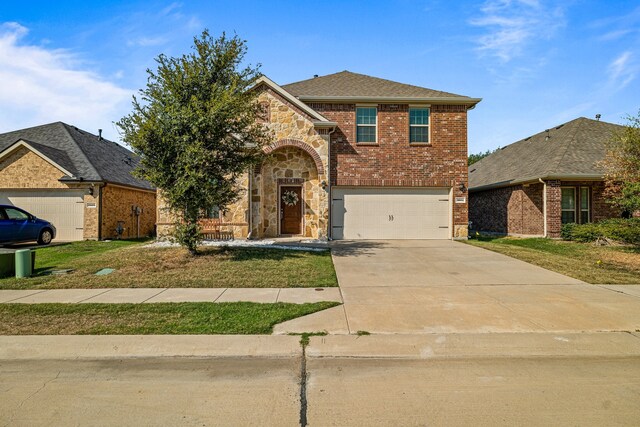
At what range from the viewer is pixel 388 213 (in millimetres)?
15664

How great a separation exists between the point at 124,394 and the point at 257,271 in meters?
5.39

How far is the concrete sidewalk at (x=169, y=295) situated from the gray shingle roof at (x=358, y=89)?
11.0 meters

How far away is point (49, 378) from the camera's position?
3.78 meters

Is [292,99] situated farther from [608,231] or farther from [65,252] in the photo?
[608,231]

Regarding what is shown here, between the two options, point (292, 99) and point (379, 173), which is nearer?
point (292, 99)

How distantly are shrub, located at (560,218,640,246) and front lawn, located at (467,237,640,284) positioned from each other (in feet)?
1.73

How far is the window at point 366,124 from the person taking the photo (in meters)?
15.7

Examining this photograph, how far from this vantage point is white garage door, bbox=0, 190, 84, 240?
53.2 feet

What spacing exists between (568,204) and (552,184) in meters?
1.80

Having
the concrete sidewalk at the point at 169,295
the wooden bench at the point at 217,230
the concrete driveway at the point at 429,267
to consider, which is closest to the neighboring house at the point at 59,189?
the wooden bench at the point at 217,230

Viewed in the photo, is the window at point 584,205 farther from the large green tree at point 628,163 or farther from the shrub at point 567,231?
the large green tree at point 628,163

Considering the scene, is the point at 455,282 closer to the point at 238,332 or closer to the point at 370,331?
the point at 370,331

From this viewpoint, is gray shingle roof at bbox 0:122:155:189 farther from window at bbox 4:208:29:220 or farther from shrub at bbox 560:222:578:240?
shrub at bbox 560:222:578:240

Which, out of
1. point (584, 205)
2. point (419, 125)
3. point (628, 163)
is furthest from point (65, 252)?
point (584, 205)
